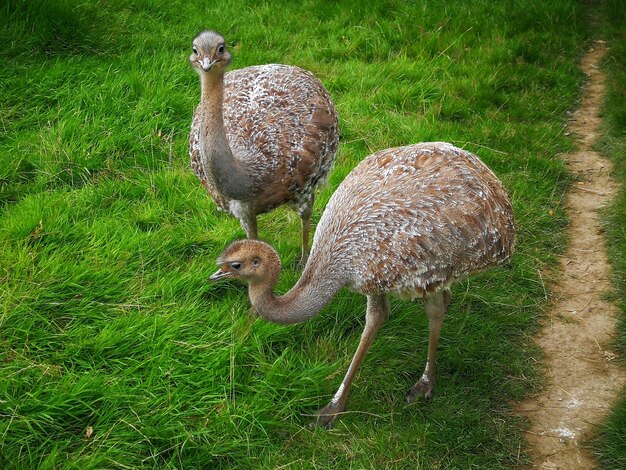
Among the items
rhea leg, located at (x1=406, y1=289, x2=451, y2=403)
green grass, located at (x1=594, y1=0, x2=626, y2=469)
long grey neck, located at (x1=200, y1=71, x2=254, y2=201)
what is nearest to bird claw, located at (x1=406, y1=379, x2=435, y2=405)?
rhea leg, located at (x1=406, y1=289, x2=451, y2=403)

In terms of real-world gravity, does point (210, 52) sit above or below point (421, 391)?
above

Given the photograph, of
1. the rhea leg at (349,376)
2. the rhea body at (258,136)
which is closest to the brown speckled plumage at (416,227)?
the rhea leg at (349,376)

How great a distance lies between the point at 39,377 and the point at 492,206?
2.58 metres

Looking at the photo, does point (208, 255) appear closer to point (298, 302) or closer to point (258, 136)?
point (258, 136)

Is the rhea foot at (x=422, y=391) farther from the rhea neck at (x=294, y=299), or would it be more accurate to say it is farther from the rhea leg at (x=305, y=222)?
the rhea leg at (x=305, y=222)

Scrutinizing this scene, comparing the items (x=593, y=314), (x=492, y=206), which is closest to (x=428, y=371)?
(x=492, y=206)

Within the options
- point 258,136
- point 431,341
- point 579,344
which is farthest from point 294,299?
point 579,344

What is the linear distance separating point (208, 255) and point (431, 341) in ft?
5.35

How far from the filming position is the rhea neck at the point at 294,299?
389cm

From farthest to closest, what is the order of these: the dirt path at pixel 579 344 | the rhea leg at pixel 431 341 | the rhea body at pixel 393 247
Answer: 1. the rhea leg at pixel 431 341
2. the dirt path at pixel 579 344
3. the rhea body at pixel 393 247

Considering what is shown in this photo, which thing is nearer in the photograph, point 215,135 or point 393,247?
point 393,247

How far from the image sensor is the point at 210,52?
4285mm

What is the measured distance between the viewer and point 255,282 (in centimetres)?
388

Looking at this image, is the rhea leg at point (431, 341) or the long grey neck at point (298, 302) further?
the rhea leg at point (431, 341)
